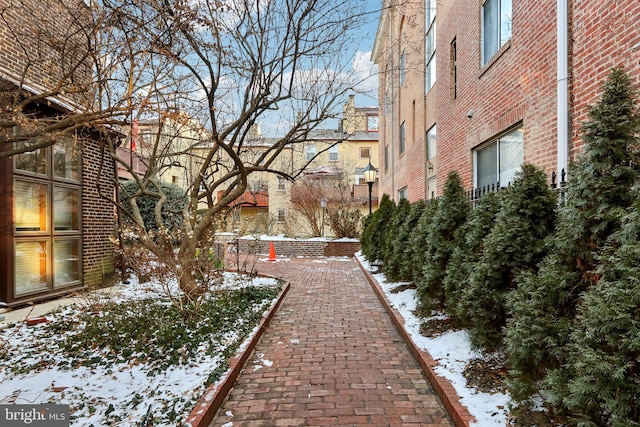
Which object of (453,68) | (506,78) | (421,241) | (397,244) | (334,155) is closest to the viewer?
(506,78)

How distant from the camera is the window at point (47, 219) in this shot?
6180 millimetres

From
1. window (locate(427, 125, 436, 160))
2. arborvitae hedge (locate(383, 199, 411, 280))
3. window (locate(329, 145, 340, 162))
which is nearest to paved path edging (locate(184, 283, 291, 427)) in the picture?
arborvitae hedge (locate(383, 199, 411, 280))

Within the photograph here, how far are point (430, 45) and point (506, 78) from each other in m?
5.82

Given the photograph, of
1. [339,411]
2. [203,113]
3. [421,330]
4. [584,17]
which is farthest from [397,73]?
[339,411]

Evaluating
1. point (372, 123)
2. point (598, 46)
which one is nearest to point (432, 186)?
point (598, 46)

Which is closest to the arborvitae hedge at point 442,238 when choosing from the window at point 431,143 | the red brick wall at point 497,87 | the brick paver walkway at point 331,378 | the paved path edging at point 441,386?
the paved path edging at point 441,386

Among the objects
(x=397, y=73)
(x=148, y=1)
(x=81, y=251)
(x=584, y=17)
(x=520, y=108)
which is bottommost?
(x=81, y=251)

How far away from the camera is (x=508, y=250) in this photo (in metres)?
3.46

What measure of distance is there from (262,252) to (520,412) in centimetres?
1544

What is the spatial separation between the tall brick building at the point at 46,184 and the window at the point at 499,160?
637cm

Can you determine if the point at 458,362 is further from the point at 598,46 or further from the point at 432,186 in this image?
the point at 432,186

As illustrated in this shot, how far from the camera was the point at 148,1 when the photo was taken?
4391mm

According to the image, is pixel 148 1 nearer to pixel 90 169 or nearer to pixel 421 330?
pixel 90 169

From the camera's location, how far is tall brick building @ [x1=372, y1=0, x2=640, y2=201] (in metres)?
3.96
